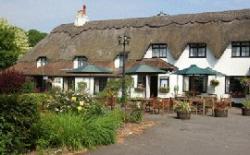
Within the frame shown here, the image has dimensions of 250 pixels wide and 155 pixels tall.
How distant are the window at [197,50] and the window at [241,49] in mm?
2152

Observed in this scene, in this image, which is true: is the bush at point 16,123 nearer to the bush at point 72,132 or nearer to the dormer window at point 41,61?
the bush at point 72,132

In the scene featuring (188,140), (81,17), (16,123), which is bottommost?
(188,140)

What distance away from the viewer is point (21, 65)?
146 ft

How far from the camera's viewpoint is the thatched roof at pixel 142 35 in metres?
33.9

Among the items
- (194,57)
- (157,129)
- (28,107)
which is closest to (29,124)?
(28,107)

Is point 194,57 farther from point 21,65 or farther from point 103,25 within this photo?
point 21,65

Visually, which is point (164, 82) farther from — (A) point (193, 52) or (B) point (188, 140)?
(B) point (188, 140)

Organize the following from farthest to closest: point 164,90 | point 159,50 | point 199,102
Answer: point 159,50 → point 164,90 → point 199,102

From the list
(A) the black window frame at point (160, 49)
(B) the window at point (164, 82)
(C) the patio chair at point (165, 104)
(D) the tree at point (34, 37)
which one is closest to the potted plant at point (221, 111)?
(C) the patio chair at point (165, 104)

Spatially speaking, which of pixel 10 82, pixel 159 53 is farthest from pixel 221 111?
pixel 159 53

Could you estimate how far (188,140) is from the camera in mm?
13828

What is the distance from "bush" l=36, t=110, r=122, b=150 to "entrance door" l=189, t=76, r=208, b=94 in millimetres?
21413

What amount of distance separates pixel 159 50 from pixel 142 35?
111 inches

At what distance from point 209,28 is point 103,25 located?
1140cm
